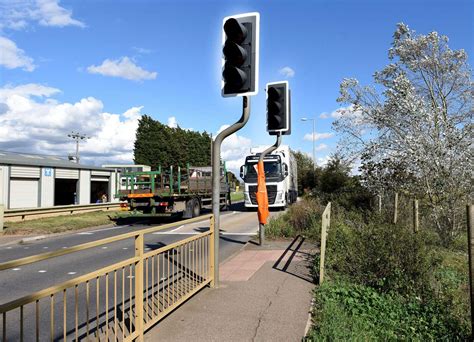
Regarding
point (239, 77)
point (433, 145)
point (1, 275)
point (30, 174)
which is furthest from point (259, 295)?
point (30, 174)

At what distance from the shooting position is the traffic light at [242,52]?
5.91 metres

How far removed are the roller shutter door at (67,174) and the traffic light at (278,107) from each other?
2627cm

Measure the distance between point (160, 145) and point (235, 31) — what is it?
56804mm

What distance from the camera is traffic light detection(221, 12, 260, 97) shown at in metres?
5.91

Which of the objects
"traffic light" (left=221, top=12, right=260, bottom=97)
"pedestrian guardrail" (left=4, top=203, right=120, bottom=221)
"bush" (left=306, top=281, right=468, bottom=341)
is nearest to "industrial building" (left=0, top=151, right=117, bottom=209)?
"pedestrian guardrail" (left=4, top=203, right=120, bottom=221)

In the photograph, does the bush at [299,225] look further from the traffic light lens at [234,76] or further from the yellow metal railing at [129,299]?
the traffic light lens at [234,76]

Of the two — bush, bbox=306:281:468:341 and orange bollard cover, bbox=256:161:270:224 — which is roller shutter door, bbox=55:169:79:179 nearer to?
orange bollard cover, bbox=256:161:270:224

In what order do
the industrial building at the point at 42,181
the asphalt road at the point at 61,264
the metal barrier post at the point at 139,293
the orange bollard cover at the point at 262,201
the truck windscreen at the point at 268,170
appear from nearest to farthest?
the metal barrier post at the point at 139,293, the asphalt road at the point at 61,264, the orange bollard cover at the point at 262,201, the truck windscreen at the point at 268,170, the industrial building at the point at 42,181

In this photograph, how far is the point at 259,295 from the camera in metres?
5.95

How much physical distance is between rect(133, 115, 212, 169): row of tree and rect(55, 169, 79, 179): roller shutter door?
87.1 feet

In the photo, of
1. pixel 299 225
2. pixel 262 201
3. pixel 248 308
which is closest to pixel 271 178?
pixel 299 225

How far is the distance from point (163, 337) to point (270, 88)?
6868 millimetres

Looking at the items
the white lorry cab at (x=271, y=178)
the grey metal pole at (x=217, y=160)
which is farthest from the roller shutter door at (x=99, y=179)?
the grey metal pole at (x=217, y=160)

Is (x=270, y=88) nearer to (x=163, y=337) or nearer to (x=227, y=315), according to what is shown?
(x=227, y=315)
